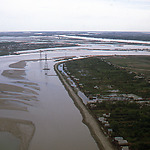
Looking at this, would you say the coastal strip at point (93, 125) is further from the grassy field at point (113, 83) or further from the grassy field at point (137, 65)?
the grassy field at point (137, 65)

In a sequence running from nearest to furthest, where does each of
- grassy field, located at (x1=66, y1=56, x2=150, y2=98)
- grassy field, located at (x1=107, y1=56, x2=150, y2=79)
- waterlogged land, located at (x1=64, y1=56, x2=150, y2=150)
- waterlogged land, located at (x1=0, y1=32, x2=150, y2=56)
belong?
waterlogged land, located at (x1=64, y1=56, x2=150, y2=150) → grassy field, located at (x1=66, y1=56, x2=150, y2=98) → grassy field, located at (x1=107, y1=56, x2=150, y2=79) → waterlogged land, located at (x1=0, y1=32, x2=150, y2=56)

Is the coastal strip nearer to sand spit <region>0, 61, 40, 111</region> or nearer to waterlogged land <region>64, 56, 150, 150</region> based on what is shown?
waterlogged land <region>64, 56, 150, 150</region>

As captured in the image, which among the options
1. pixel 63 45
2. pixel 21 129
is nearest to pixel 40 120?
pixel 21 129

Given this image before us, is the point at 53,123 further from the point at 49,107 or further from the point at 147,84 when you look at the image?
the point at 147,84

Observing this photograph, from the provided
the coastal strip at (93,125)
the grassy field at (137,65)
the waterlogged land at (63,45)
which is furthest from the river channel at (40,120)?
the waterlogged land at (63,45)

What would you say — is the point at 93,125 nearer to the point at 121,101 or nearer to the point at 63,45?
the point at 121,101

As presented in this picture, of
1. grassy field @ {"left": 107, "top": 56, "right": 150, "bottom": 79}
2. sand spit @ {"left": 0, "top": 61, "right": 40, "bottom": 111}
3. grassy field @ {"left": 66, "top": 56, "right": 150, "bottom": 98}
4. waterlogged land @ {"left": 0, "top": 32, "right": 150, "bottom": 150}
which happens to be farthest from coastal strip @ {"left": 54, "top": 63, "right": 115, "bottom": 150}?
grassy field @ {"left": 107, "top": 56, "right": 150, "bottom": 79}

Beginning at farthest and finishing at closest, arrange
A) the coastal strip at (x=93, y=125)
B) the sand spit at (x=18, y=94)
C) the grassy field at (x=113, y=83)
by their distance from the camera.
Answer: the grassy field at (x=113, y=83), the sand spit at (x=18, y=94), the coastal strip at (x=93, y=125)
